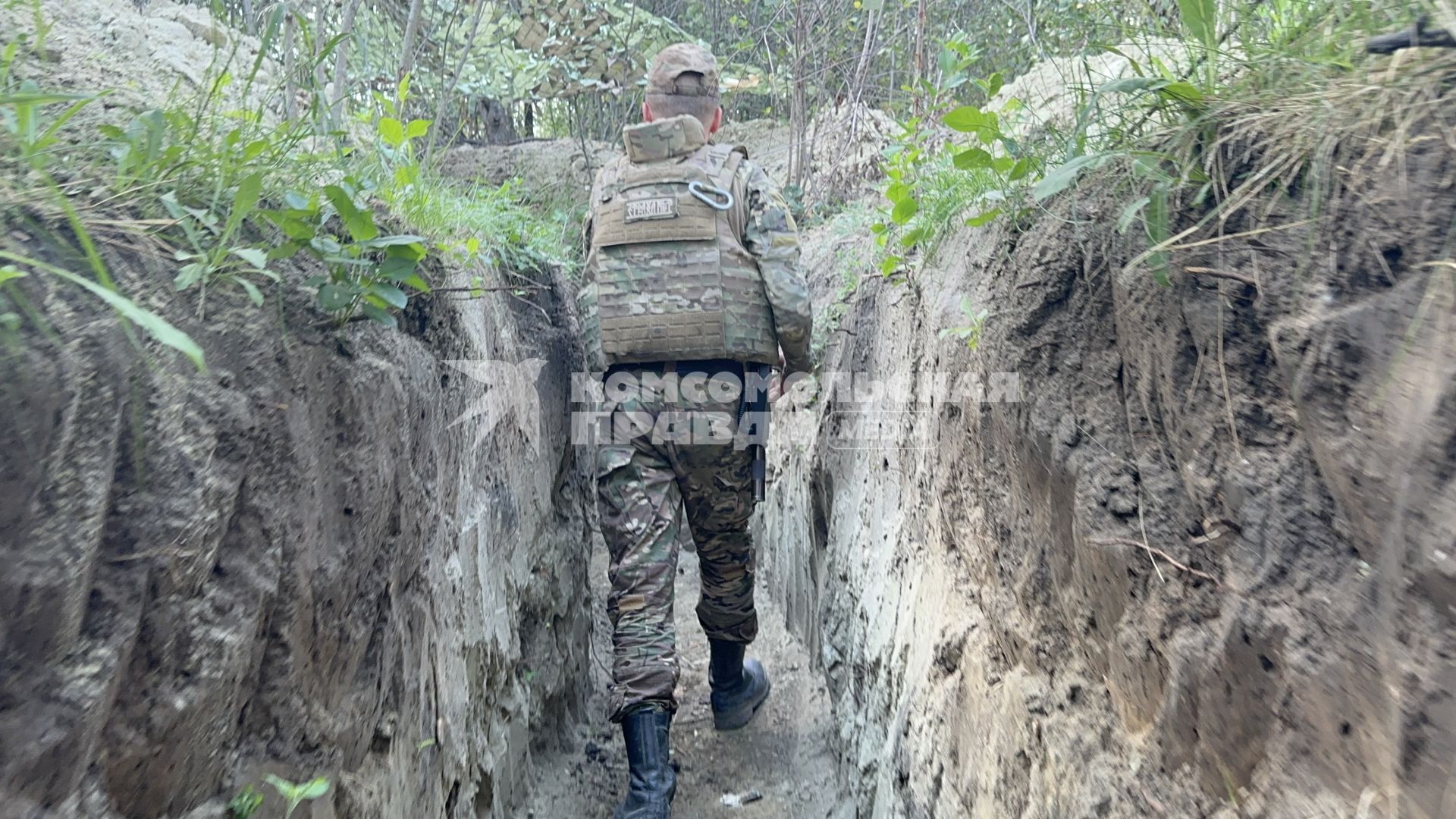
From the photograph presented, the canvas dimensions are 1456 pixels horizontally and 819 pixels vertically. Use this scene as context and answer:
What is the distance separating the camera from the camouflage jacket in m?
3.30

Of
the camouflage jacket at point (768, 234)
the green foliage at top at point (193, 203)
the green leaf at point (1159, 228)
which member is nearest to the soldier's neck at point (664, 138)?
the camouflage jacket at point (768, 234)

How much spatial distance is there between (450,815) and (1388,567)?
2.05 metres

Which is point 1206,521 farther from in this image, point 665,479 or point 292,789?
point 665,479

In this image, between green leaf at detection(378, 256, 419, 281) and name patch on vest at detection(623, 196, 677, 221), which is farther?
name patch on vest at detection(623, 196, 677, 221)

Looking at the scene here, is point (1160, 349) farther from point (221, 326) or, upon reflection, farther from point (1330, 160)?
point (221, 326)

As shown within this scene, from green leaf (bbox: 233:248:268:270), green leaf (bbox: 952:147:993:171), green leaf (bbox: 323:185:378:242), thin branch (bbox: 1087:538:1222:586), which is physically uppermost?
green leaf (bbox: 952:147:993:171)

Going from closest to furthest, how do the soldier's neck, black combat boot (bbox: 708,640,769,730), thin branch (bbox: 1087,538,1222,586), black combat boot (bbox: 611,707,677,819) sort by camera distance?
1. thin branch (bbox: 1087,538,1222,586)
2. black combat boot (bbox: 611,707,677,819)
3. the soldier's neck
4. black combat boot (bbox: 708,640,769,730)

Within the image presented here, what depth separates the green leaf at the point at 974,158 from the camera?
199 cm

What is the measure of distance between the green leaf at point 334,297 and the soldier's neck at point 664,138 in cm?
183

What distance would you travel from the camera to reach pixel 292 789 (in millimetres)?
1438

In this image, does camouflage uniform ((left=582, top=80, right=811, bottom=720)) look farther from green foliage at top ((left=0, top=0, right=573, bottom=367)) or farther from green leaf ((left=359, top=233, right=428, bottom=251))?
green leaf ((left=359, top=233, right=428, bottom=251))

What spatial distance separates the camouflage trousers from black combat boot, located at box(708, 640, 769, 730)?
0.07 meters

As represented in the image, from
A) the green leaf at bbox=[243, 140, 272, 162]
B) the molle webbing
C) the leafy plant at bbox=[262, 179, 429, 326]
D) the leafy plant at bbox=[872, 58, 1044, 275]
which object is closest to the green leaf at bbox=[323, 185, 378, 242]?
the leafy plant at bbox=[262, 179, 429, 326]

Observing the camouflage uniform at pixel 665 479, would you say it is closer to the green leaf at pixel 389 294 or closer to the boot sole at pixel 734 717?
the boot sole at pixel 734 717
